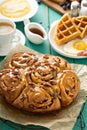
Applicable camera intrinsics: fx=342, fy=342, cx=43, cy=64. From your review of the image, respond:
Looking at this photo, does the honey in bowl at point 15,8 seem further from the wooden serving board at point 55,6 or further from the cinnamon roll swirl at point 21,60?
the cinnamon roll swirl at point 21,60

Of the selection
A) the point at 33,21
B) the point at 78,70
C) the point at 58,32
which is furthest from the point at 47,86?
the point at 33,21

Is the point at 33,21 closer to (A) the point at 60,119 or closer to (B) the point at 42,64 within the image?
(B) the point at 42,64

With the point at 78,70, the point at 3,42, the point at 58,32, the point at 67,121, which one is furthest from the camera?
the point at 58,32

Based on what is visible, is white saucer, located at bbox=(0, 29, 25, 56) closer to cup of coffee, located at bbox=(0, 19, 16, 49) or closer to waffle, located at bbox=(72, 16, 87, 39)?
cup of coffee, located at bbox=(0, 19, 16, 49)

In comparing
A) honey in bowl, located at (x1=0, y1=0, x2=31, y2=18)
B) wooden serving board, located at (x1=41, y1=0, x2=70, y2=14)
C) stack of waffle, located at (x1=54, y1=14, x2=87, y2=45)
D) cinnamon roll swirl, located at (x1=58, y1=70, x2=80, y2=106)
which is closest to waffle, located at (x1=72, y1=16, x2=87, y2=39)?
stack of waffle, located at (x1=54, y1=14, x2=87, y2=45)

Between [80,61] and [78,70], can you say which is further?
[80,61]

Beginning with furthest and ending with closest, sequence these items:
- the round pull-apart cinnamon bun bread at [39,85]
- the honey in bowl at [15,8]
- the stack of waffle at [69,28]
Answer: the honey in bowl at [15,8] → the stack of waffle at [69,28] → the round pull-apart cinnamon bun bread at [39,85]

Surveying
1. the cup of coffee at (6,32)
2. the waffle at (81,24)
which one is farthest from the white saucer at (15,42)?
the waffle at (81,24)
